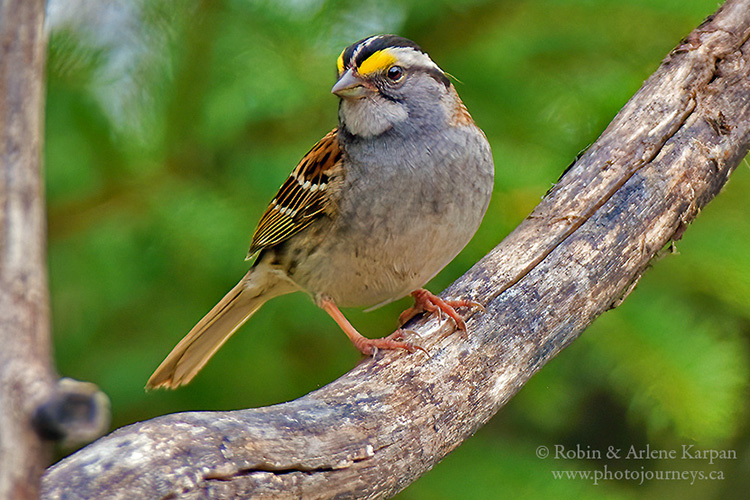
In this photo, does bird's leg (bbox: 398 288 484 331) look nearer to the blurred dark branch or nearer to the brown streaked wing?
the brown streaked wing

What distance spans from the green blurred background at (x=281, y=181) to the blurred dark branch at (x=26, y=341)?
1.54m

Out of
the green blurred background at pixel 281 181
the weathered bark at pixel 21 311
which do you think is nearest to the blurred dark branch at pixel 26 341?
the weathered bark at pixel 21 311

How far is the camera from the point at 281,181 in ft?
8.08

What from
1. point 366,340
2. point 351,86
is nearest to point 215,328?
point 366,340

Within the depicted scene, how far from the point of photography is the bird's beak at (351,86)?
2064 millimetres

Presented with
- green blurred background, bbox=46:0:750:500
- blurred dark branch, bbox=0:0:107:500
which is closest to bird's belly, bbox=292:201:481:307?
green blurred background, bbox=46:0:750:500

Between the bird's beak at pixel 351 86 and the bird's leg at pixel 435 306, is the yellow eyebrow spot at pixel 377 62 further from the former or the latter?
the bird's leg at pixel 435 306

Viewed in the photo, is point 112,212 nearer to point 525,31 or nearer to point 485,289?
point 485,289

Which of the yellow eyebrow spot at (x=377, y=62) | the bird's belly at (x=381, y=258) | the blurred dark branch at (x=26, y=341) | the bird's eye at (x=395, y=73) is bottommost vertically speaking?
the bird's belly at (x=381, y=258)

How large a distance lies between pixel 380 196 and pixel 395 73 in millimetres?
355

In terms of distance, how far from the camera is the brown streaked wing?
2285mm

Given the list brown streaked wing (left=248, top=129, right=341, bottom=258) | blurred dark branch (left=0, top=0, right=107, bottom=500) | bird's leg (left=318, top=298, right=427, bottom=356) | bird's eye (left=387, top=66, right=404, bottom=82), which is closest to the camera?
blurred dark branch (left=0, top=0, right=107, bottom=500)

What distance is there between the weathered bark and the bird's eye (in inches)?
58.9

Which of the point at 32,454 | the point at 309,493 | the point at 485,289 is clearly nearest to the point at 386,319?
the point at 485,289
